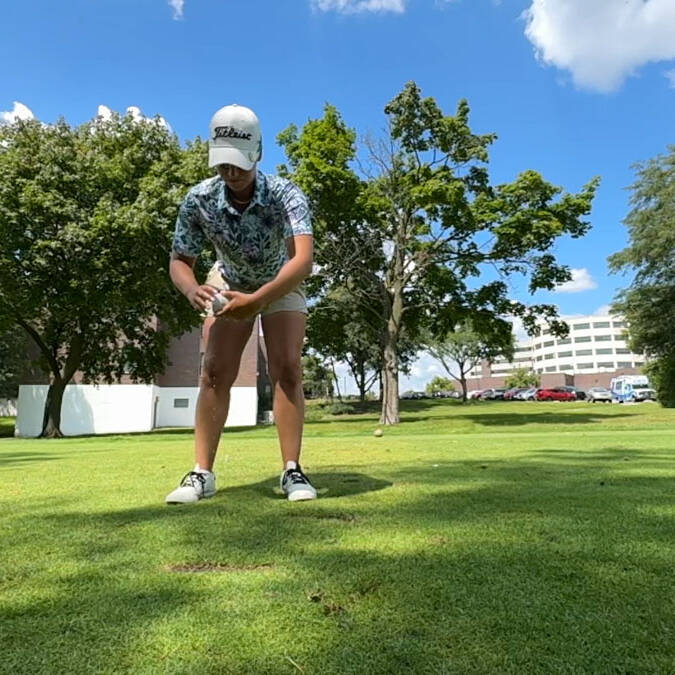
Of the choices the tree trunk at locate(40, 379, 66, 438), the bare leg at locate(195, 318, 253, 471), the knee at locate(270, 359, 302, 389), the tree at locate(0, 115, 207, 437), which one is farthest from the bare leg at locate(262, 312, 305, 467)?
the tree trunk at locate(40, 379, 66, 438)

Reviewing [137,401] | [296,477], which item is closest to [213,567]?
[296,477]

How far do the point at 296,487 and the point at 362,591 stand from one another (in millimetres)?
1559

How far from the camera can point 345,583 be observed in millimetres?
1729

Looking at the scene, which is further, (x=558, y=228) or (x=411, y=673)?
(x=558, y=228)

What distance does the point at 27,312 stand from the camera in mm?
20531

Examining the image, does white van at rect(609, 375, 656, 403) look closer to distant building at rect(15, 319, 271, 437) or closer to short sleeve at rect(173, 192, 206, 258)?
distant building at rect(15, 319, 271, 437)

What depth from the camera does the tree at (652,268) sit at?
32.5 metres

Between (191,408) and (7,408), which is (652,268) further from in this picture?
(7,408)

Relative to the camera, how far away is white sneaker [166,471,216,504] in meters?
3.09

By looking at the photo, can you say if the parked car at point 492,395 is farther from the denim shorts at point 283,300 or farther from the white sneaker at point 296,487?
the white sneaker at point 296,487

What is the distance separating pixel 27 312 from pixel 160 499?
64.9ft

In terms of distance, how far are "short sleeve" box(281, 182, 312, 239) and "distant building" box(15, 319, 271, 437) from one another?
78.9 feet

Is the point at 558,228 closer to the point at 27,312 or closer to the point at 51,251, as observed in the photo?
the point at 51,251

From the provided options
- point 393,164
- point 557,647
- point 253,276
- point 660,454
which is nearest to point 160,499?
point 253,276
